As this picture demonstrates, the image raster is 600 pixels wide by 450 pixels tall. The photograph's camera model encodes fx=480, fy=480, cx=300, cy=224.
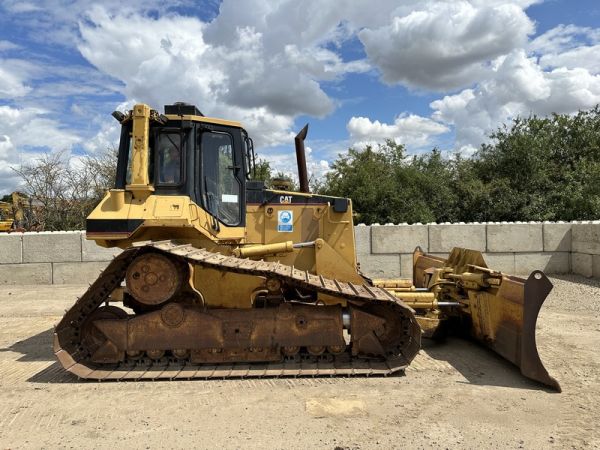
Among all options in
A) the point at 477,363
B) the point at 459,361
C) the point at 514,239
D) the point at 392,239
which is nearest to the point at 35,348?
the point at 459,361

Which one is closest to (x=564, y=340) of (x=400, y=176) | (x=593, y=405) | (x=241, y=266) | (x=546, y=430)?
(x=593, y=405)

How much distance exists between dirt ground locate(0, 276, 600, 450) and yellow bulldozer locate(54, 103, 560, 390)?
24 cm

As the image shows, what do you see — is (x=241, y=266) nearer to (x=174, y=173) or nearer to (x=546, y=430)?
(x=174, y=173)

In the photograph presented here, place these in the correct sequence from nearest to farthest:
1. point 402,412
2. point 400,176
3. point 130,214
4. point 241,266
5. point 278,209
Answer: point 402,412, point 241,266, point 130,214, point 278,209, point 400,176

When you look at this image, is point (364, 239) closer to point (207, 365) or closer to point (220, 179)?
point (220, 179)

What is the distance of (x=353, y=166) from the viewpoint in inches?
894

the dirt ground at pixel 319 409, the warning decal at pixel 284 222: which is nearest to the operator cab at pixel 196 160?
the warning decal at pixel 284 222

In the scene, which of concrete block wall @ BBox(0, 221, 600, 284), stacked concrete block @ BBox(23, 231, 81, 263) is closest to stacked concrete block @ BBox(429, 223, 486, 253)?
concrete block wall @ BBox(0, 221, 600, 284)

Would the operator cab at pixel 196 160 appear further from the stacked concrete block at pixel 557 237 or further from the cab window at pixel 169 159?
the stacked concrete block at pixel 557 237

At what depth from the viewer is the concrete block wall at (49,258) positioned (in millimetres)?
11688

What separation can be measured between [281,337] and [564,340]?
4125 mm

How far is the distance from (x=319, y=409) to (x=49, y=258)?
391 inches

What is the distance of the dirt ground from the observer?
3578 mm

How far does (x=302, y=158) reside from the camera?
7234 millimetres
